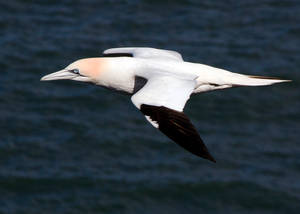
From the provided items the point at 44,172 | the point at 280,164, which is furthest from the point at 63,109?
the point at 280,164

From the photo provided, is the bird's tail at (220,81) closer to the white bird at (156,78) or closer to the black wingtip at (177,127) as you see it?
the white bird at (156,78)

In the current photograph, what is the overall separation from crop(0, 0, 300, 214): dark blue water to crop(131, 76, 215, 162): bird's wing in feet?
28.0

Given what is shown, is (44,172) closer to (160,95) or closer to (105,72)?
(105,72)

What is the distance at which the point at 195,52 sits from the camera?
22969 mm

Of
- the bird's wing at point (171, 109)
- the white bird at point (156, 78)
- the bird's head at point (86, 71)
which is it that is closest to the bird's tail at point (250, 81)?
the white bird at point (156, 78)

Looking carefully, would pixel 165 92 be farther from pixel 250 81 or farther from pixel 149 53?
pixel 149 53

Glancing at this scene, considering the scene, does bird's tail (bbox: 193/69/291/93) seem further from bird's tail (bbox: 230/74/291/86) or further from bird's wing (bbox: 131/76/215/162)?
bird's wing (bbox: 131/76/215/162)

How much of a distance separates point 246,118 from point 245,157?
1.22 metres

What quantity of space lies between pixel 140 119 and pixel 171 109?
34.3 feet

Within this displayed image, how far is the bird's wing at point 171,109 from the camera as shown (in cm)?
1041

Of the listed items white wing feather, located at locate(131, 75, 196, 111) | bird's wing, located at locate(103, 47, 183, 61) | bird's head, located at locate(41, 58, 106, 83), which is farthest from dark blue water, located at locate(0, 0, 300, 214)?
white wing feather, located at locate(131, 75, 196, 111)

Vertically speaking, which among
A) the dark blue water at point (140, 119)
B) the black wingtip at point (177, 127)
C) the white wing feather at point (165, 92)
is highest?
the white wing feather at point (165, 92)

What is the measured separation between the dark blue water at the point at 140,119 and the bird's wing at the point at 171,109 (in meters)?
8.54

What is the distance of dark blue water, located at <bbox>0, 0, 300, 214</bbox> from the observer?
20094 millimetres
